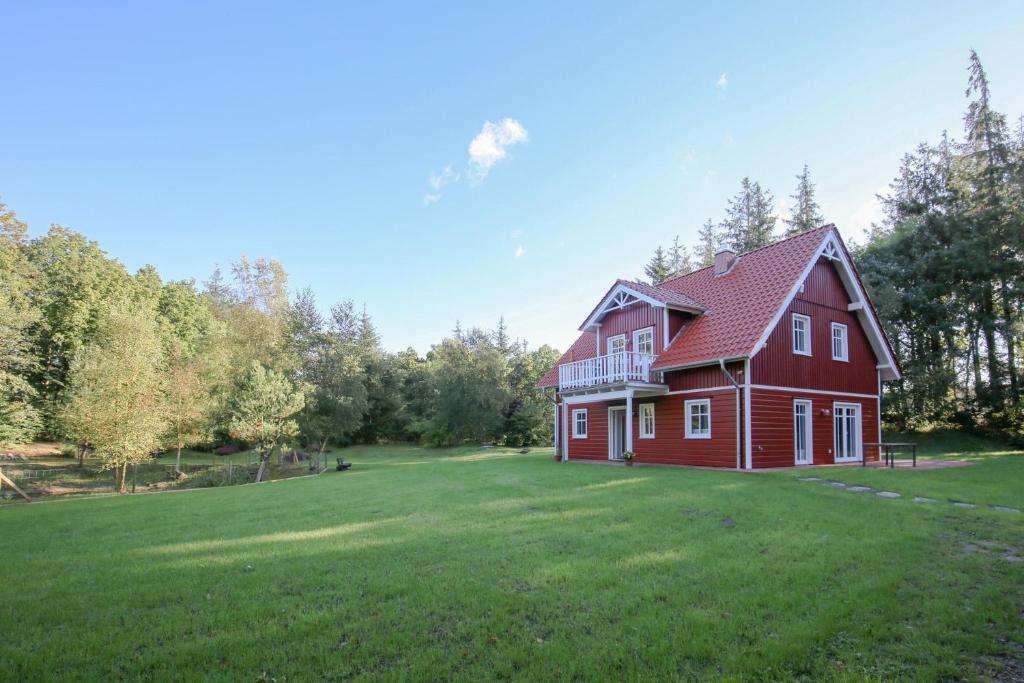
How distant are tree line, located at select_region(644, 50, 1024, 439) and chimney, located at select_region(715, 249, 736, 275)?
21.6ft

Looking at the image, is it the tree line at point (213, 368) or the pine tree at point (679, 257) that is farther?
the pine tree at point (679, 257)

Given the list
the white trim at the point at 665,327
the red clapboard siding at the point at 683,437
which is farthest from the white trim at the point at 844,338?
the white trim at the point at 665,327

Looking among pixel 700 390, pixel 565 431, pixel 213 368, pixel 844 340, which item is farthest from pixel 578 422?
pixel 213 368

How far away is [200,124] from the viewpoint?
59.4 feet

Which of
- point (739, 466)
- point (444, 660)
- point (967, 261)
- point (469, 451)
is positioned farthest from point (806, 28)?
point (469, 451)

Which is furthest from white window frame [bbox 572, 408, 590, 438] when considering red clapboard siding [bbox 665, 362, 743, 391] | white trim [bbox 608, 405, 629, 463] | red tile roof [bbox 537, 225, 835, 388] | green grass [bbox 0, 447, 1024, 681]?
green grass [bbox 0, 447, 1024, 681]

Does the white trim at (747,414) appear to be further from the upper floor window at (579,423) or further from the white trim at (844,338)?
the upper floor window at (579,423)

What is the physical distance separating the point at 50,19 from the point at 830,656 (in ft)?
61.6

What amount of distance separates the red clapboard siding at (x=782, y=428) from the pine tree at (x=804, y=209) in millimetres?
23221

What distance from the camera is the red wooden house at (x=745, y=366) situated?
16438 mm

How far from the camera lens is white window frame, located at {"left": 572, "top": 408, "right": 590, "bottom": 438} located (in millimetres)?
22438

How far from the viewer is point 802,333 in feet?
59.2

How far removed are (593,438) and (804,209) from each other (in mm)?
27893

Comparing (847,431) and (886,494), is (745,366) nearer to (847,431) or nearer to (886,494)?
(886,494)
